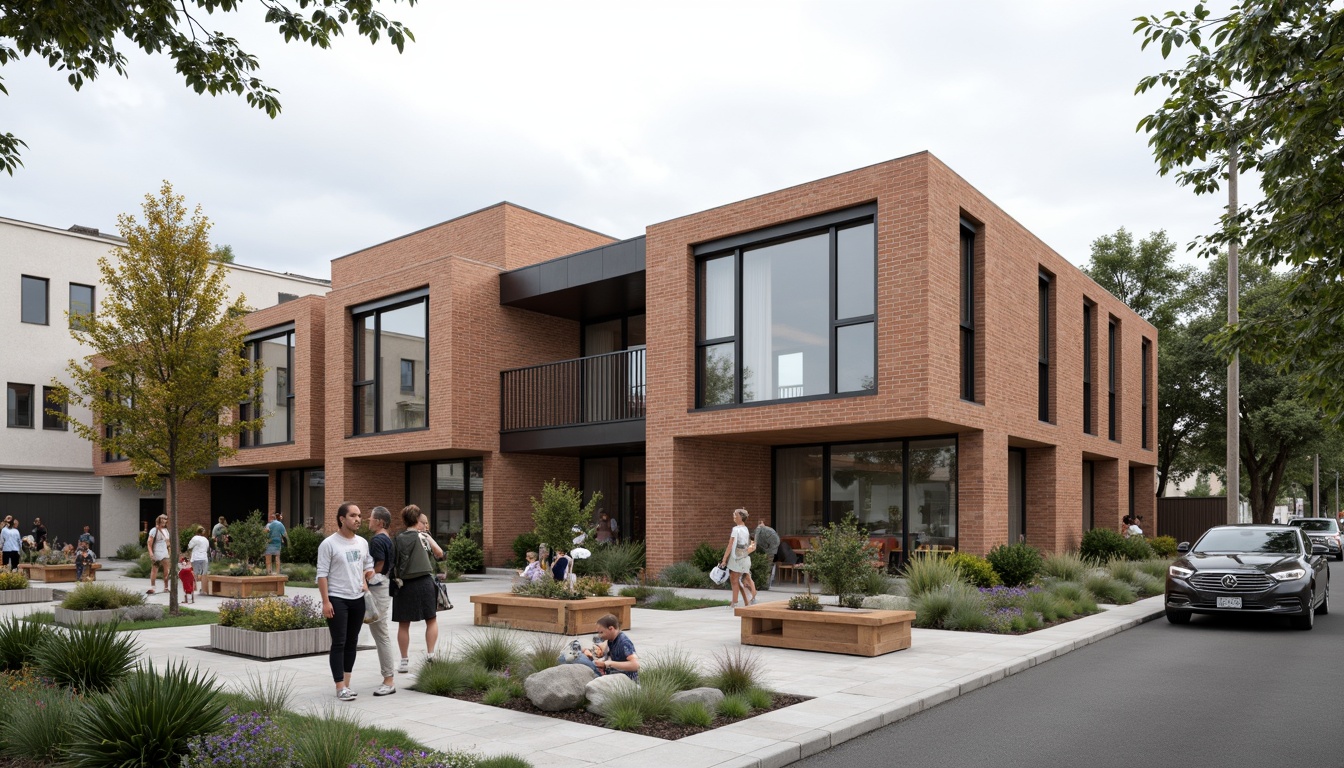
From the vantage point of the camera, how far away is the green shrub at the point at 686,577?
19.6 m

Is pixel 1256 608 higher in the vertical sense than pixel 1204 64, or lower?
lower

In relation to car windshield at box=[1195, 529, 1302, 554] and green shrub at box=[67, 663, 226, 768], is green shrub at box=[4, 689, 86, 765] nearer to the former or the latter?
green shrub at box=[67, 663, 226, 768]

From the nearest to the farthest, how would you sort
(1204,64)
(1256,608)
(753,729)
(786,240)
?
1. (753,729)
2. (1204,64)
3. (1256,608)
4. (786,240)

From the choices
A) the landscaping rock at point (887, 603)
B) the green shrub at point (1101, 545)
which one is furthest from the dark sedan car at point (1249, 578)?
the green shrub at point (1101, 545)

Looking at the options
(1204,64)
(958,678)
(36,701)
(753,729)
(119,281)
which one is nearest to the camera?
(36,701)

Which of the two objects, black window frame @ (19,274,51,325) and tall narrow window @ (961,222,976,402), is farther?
black window frame @ (19,274,51,325)

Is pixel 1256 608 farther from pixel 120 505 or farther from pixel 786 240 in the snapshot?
pixel 120 505

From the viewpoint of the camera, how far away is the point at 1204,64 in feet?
29.5

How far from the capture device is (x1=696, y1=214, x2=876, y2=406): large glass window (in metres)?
18.3

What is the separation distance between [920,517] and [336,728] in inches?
623

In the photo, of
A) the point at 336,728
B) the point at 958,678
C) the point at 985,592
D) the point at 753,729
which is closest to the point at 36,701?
the point at 336,728

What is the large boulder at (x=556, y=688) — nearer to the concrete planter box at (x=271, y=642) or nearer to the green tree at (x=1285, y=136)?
the concrete planter box at (x=271, y=642)

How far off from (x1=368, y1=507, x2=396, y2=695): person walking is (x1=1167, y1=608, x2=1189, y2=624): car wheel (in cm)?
1172

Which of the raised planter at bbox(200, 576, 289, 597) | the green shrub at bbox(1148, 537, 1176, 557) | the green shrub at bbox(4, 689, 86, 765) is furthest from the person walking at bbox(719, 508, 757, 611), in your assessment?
the green shrub at bbox(1148, 537, 1176, 557)
